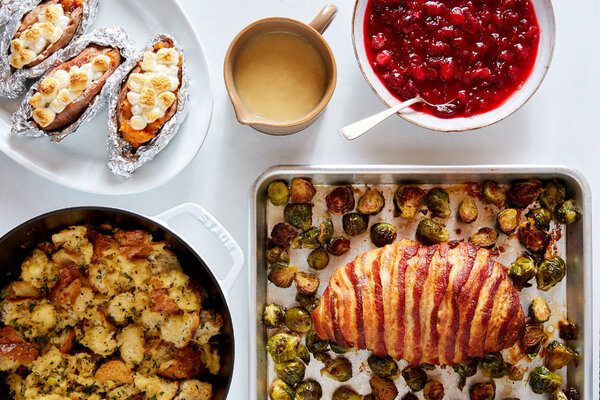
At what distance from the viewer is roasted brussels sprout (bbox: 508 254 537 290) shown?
10.2 ft

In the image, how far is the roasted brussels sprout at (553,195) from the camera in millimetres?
3146

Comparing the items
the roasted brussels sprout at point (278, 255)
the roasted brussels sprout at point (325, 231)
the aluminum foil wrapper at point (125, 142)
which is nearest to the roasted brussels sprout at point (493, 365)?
the roasted brussels sprout at point (325, 231)

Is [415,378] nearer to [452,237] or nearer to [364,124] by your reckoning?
[452,237]

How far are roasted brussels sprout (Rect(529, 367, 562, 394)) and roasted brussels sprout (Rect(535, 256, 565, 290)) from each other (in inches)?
15.4

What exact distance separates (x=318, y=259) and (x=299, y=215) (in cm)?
23

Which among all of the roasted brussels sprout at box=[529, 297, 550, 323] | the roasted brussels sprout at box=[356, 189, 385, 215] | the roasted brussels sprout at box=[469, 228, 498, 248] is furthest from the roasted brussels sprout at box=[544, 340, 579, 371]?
the roasted brussels sprout at box=[356, 189, 385, 215]

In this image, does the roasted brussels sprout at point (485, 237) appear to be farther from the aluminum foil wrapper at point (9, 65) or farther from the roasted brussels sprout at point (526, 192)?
the aluminum foil wrapper at point (9, 65)

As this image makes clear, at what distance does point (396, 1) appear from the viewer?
9.75 ft

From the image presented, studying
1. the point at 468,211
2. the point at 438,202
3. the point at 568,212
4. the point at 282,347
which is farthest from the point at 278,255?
the point at 568,212

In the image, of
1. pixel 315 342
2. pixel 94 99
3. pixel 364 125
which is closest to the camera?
pixel 364 125

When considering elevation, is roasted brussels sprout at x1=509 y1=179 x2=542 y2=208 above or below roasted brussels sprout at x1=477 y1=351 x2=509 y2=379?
above

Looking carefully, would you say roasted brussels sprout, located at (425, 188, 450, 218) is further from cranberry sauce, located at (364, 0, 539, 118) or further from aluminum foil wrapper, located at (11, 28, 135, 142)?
aluminum foil wrapper, located at (11, 28, 135, 142)

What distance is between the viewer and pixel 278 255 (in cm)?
314

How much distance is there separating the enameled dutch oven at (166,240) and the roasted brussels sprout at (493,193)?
1183 millimetres
